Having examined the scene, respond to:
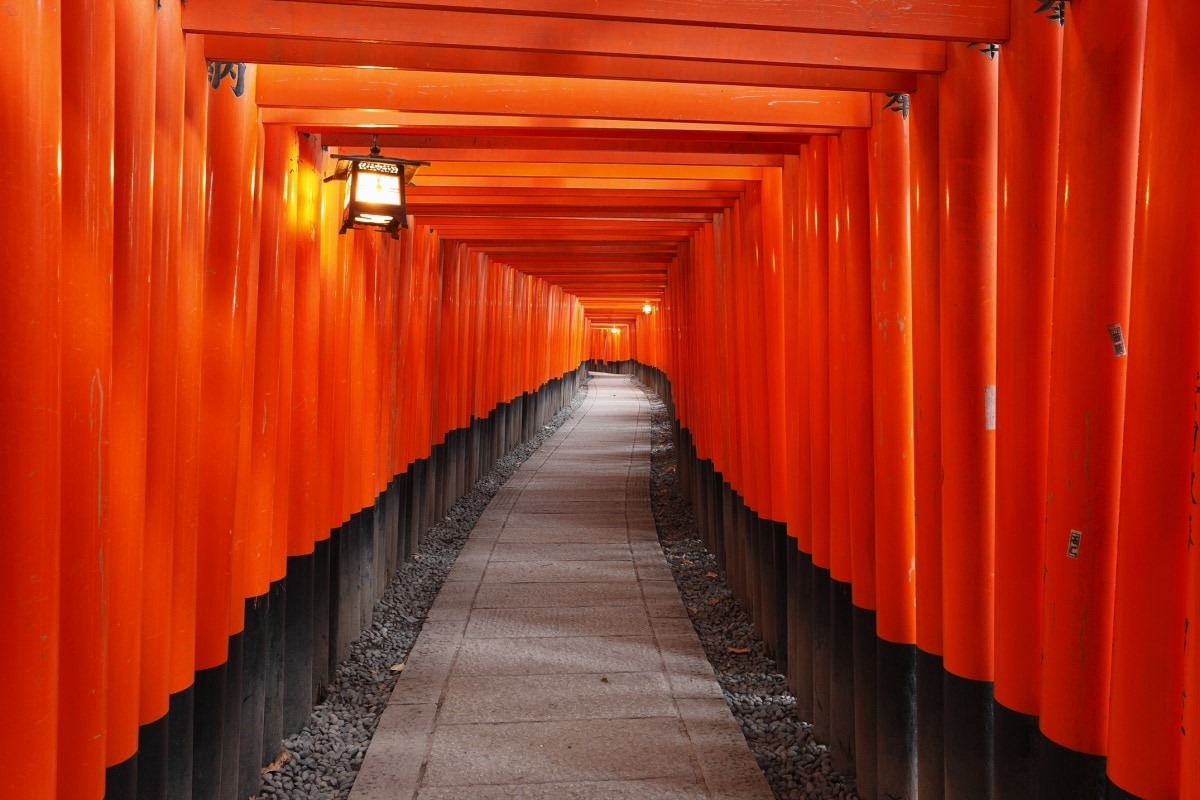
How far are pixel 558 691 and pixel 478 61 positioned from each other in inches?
141

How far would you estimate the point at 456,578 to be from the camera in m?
7.66

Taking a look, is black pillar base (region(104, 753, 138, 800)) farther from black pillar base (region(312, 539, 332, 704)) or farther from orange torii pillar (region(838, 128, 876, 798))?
orange torii pillar (region(838, 128, 876, 798))

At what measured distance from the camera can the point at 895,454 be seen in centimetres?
370

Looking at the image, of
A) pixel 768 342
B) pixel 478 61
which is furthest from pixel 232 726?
pixel 768 342

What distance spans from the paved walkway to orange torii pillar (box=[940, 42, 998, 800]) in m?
1.31

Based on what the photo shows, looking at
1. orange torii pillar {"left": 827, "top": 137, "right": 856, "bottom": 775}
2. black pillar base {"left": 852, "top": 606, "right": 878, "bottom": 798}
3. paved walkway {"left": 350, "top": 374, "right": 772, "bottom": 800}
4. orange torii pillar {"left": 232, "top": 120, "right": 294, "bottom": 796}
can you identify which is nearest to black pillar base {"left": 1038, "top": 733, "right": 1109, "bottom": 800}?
black pillar base {"left": 852, "top": 606, "right": 878, "bottom": 798}

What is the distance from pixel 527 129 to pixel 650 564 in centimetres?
499

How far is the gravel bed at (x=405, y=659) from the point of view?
4270 mm

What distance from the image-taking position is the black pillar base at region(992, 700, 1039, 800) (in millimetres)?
2658

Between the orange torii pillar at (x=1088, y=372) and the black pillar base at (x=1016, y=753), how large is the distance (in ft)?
0.85

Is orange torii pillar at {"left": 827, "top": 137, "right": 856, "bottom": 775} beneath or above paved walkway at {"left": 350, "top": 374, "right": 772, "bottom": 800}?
above

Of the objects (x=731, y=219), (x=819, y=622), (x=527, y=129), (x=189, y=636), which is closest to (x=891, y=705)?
(x=819, y=622)

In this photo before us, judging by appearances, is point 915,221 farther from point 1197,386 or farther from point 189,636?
point 189,636

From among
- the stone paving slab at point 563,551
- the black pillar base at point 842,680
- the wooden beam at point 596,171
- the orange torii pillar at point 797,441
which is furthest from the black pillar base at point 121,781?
the stone paving slab at point 563,551
